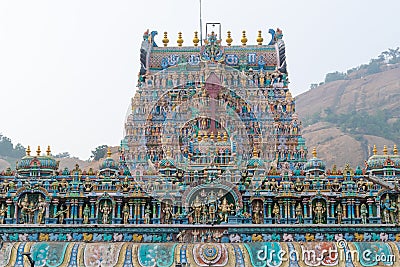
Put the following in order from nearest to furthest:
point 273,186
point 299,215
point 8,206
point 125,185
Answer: point 299,215
point 8,206
point 273,186
point 125,185

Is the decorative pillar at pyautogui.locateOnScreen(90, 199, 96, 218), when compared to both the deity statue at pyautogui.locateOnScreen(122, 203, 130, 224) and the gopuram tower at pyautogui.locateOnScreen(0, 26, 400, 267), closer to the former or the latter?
the gopuram tower at pyautogui.locateOnScreen(0, 26, 400, 267)

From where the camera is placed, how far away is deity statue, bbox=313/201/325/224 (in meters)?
24.5

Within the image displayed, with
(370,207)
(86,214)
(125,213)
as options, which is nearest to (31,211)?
(86,214)

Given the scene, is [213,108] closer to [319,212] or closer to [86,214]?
[319,212]

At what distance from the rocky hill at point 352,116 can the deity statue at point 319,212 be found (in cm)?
4572

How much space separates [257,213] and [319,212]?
7.40 feet

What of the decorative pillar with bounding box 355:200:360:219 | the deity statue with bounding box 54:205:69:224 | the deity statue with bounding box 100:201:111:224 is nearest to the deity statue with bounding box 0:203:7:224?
the deity statue with bounding box 54:205:69:224

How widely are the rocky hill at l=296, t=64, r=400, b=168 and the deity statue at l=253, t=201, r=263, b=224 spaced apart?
151 ft

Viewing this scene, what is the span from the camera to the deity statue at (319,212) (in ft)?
80.3

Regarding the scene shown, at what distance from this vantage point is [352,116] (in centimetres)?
8856

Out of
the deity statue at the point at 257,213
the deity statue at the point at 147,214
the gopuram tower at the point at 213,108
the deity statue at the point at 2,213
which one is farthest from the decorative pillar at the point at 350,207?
Answer: the deity statue at the point at 2,213

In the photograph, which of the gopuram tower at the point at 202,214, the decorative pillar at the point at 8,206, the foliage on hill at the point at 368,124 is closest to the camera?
the gopuram tower at the point at 202,214

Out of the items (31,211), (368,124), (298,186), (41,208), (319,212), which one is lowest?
(319,212)

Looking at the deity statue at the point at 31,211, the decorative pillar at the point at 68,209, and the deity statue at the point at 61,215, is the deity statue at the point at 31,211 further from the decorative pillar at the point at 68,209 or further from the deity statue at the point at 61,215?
the decorative pillar at the point at 68,209
